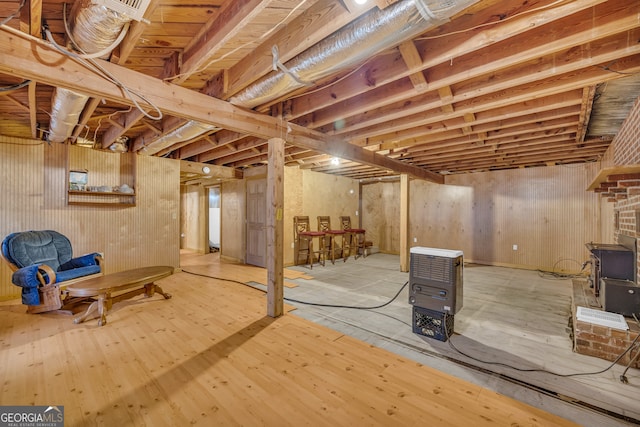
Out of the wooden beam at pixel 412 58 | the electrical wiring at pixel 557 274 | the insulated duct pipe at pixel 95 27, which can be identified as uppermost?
the wooden beam at pixel 412 58

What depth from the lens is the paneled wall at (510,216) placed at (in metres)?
5.67

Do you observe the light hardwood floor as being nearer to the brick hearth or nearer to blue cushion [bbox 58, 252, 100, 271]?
blue cushion [bbox 58, 252, 100, 271]

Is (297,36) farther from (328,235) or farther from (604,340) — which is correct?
(328,235)

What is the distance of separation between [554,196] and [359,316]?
5606 mm

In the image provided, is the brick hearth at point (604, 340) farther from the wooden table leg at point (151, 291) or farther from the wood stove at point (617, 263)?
the wooden table leg at point (151, 291)

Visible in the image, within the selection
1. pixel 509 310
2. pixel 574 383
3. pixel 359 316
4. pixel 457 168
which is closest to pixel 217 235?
pixel 359 316

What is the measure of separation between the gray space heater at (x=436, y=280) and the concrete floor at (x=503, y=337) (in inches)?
14.6

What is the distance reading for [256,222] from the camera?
6355 millimetres

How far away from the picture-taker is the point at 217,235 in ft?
28.3

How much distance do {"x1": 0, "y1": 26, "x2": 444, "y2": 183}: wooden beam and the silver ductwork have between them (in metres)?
0.31

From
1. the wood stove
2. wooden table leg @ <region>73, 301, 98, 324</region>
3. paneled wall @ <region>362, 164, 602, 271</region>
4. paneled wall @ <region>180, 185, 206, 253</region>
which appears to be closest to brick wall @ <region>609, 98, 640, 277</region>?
the wood stove

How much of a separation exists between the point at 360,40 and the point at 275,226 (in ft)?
6.88

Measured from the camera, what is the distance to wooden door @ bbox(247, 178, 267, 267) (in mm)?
6141

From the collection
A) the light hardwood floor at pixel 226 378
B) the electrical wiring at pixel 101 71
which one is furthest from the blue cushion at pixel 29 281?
the electrical wiring at pixel 101 71
